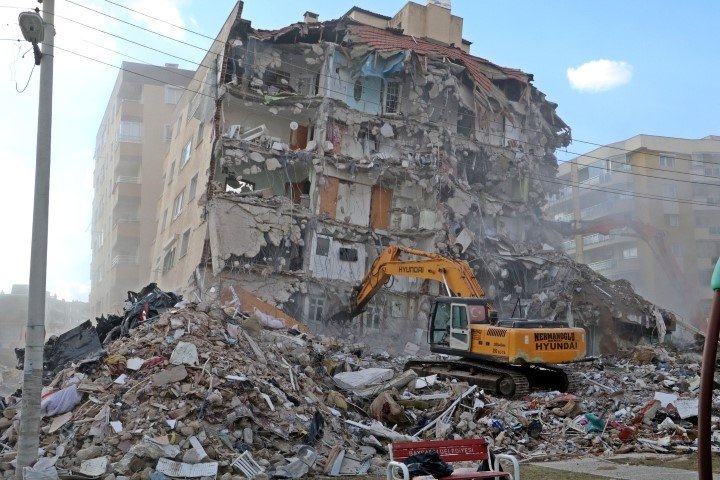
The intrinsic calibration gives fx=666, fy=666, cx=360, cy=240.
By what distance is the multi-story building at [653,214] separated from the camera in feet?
133

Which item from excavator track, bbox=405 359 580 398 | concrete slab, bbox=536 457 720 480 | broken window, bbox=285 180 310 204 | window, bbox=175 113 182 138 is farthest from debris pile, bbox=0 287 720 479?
window, bbox=175 113 182 138

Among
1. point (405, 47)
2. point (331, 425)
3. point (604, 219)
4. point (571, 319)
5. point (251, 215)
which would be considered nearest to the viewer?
point (331, 425)

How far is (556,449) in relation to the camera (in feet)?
36.1

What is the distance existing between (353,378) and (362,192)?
1675cm

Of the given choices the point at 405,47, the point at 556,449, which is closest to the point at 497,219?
the point at 405,47

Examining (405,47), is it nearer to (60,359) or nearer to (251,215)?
(251,215)

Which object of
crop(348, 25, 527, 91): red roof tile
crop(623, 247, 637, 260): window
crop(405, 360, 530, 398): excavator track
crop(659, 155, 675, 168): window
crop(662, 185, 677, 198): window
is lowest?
crop(405, 360, 530, 398): excavator track

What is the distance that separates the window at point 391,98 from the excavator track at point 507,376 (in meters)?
17.3

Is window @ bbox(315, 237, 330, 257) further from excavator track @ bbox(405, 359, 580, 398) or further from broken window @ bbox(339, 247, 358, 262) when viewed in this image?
excavator track @ bbox(405, 359, 580, 398)

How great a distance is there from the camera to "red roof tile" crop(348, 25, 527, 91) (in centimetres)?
3164

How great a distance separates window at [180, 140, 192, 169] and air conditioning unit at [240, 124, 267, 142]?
220 inches

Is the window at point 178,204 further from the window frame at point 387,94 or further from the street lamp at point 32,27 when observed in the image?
the street lamp at point 32,27

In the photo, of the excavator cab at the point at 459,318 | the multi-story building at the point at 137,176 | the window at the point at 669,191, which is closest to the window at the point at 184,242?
the multi-story building at the point at 137,176

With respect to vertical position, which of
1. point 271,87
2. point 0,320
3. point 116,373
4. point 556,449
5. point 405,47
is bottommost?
point 0,320
